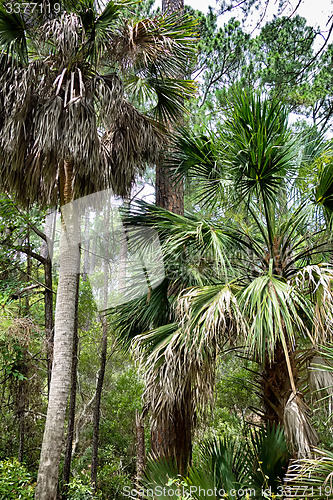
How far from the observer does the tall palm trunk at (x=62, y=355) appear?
4516 millimetres

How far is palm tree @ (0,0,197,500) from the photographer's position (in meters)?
4.59

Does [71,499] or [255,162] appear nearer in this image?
[255,162]

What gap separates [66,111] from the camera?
4.66m

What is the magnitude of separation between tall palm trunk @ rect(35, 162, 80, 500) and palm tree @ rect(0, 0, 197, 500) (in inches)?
0.4

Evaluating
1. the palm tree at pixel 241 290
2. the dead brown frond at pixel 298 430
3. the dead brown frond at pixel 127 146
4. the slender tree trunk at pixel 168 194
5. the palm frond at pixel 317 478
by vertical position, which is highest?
the dead brown frond at pixel 127 146

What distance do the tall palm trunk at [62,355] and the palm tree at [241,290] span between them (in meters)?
0.82

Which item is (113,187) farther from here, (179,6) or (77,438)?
(77,438)

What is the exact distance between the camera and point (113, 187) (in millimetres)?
5426

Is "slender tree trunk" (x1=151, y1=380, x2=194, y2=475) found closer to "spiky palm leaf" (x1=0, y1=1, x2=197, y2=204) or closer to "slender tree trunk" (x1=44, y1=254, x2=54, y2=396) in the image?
"spiky palm leaf" (x1=0, y1=1, x2=197, y2=204)

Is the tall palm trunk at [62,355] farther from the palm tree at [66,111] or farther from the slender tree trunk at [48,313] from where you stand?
the slender tree trunk at [48,313]

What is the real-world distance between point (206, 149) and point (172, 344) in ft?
7.26

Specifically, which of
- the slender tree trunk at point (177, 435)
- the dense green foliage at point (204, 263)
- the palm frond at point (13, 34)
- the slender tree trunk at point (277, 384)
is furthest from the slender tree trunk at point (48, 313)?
the slender tree trunk at point (277, 384)

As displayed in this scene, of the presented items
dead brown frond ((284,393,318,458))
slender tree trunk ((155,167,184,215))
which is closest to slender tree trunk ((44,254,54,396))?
slender tree trunk ((155,167,184,215))

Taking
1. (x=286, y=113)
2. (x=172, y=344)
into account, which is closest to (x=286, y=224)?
(x=286, y=113)
